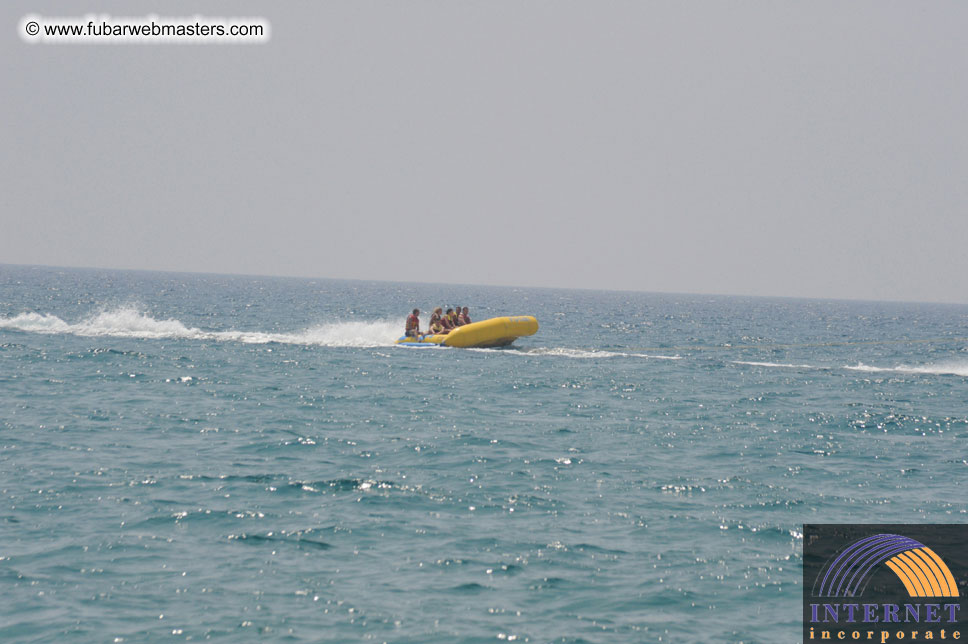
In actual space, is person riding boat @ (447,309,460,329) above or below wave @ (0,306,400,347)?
above

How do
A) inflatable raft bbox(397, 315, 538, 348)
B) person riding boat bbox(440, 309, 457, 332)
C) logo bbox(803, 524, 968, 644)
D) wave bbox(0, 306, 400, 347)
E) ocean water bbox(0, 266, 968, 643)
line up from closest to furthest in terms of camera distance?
Result: ocean water bbox(0, 266, 968, 643), logo bbox(803, 524, 968, 644), inflatable raft bbox(397, 315, 538, 348), person riding boat bbox(440, 309, 457, 332), wave bbox(0, 306, 400, 347)

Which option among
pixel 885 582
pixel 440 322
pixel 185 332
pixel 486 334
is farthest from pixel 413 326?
pixel 885 582

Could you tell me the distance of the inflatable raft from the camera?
26.4 metres

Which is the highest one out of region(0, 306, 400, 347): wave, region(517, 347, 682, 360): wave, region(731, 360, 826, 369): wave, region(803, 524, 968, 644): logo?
region(0, 306, 400, 347): wave

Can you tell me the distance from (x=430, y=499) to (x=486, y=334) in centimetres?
1660

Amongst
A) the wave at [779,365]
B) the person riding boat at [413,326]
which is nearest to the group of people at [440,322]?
the person riding boat at [413,326]

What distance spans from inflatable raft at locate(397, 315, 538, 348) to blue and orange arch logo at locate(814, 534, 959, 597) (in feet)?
58.8

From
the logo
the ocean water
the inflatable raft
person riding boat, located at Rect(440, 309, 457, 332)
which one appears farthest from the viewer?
person riding boat, located at Rect(440, 309, 457, 332)

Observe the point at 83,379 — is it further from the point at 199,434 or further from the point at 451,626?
the point at 451,626

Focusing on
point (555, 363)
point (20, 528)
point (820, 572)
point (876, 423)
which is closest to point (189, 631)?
point (20, 528)

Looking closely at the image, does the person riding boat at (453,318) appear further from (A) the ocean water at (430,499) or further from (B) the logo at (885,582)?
(B) the logo at (885,582)

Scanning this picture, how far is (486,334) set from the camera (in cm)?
2644

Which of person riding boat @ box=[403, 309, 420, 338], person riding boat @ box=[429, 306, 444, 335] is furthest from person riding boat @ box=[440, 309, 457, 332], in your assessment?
person riding boat @ box=[403, 309, 420, 338]

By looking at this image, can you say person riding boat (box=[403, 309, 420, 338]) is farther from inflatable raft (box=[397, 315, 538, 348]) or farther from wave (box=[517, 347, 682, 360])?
wave (box=[517, 347, 682, 360])
